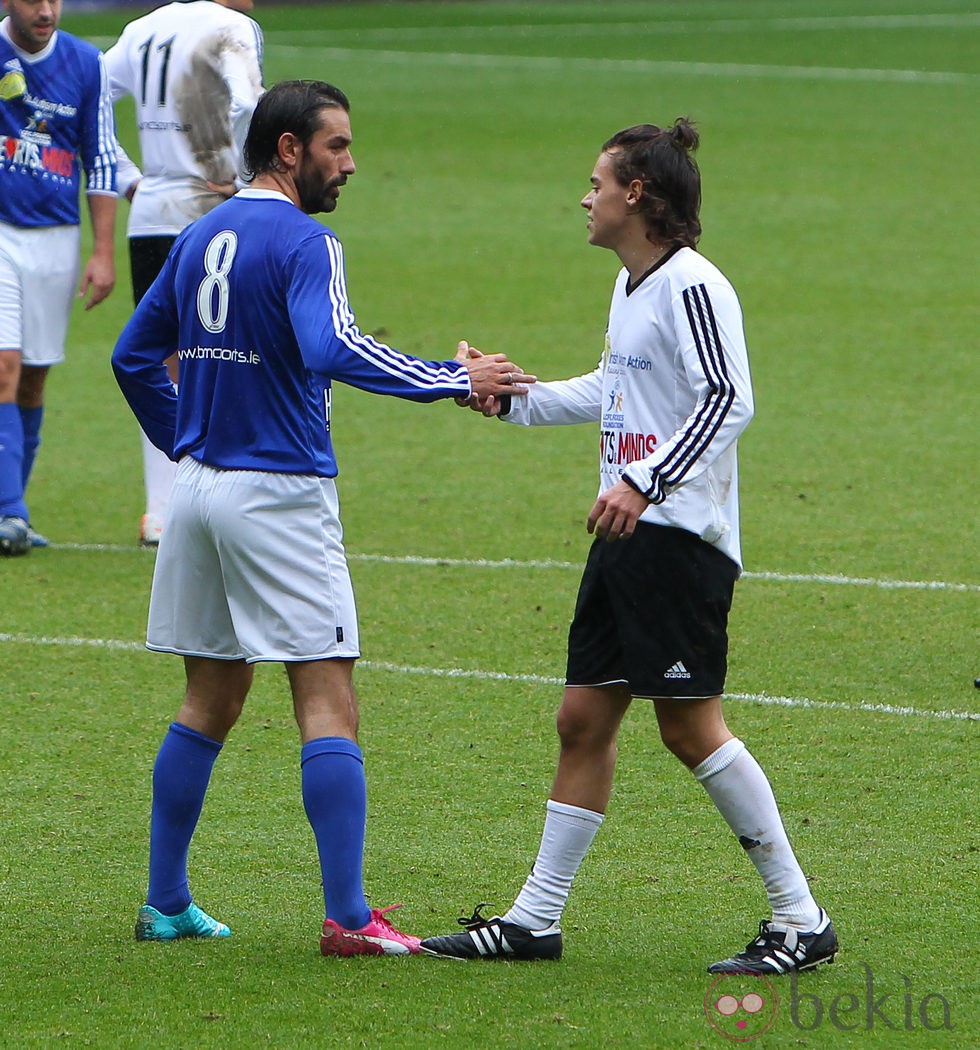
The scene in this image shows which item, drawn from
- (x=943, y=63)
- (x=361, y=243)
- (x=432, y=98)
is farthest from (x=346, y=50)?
(x=361, y=243)

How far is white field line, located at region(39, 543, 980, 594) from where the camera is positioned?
765 centimetres

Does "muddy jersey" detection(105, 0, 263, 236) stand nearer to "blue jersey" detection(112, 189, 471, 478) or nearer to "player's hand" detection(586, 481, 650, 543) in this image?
"blue jersey" detection(112, 189, 471, 478)

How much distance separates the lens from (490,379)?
4445 mm

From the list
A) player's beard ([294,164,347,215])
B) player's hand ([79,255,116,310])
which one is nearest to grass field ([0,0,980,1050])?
player's hand ([79,255,116,310])

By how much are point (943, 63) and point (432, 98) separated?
8290mm

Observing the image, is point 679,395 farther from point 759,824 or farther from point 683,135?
point 759,824

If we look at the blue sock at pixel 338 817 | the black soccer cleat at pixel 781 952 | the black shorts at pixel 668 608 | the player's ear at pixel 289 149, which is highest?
the player's ear at pixel 289 149

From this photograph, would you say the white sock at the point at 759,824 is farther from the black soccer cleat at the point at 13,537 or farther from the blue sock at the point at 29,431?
the blue sock at the point at 29,431

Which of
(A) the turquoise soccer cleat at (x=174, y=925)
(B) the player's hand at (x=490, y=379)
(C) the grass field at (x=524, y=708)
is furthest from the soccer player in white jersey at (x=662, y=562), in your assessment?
(A) the turquoise soccer cleat at (x=174, y=925)

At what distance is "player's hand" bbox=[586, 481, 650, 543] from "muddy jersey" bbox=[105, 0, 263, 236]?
16.3ft

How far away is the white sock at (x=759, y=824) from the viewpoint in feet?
13.6

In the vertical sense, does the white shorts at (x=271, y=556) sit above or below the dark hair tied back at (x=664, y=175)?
below

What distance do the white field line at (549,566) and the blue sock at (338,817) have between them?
12.6ft

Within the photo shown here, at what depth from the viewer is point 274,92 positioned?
14.0 ft
